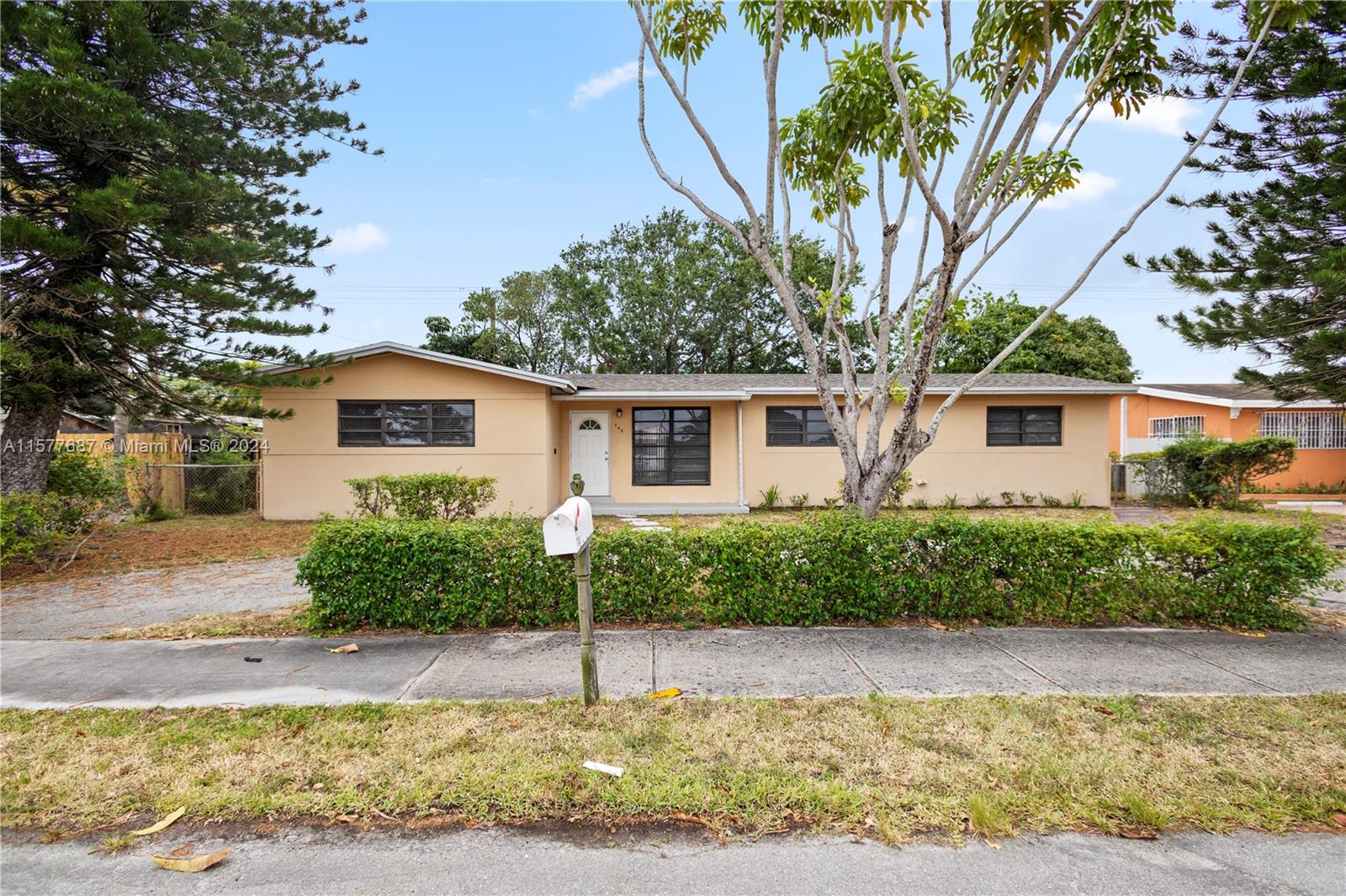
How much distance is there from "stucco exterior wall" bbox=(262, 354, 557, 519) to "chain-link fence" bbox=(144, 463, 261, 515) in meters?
1.37

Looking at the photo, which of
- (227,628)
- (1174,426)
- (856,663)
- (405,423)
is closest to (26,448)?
(405,423)

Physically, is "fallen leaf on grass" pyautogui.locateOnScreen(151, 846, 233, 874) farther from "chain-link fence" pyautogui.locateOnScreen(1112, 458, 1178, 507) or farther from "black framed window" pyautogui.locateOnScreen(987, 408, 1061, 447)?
"chain-link fence" pyautogui.locateOnScreen(1112, 458, 1178, 507)

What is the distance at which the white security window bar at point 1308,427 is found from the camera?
708 inches

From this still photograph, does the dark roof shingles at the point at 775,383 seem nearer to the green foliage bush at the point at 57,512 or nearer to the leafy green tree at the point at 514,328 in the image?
the green foliage bush at the point at 57,512

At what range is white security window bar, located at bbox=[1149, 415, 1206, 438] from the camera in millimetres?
19047

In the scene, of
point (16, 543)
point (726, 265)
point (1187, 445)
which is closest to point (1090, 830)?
point (16, 543)

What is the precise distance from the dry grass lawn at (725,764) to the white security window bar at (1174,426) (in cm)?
1967

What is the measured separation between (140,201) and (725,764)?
1112cm

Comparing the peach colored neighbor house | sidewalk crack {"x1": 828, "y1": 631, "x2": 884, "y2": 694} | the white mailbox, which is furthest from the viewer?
the peach colored neighbor house

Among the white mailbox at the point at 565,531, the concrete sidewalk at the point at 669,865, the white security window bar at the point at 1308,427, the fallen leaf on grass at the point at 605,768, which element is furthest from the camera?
the white security window bar at the point at 1308,427

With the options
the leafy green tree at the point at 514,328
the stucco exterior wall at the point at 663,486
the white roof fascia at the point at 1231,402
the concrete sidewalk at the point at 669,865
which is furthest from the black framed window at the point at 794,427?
the leafy green tree at the point at 514,328

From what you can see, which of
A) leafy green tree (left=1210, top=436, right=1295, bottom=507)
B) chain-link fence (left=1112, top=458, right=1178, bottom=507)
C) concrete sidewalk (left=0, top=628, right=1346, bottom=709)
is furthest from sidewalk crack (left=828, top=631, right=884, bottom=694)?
chain-link fence (left=1112, top=458, right=1178, bottom=507)

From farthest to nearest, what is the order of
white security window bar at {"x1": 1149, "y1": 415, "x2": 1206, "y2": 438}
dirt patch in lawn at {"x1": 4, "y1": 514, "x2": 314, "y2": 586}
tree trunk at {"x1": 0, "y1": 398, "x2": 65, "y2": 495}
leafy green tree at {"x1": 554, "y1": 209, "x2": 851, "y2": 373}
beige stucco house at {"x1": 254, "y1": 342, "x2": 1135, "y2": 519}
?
leafy green tree at {"x1": 554, "y1": 209, "x2": 851, "y2": 373} < white security window bar at {"x1": 1149, "y1": 415, "x2": 1206, "y2": 438} < beige stucco house at {"x1": 254, "y1": 342, "x2": 1135, "y2": 519} < tree trunk at {"x1": 0, "y1": 398, "x2": 65, "y2": 495} < dirt patch in lawn at {"x1": 4, "y1": 514, "x2": 314, "y2": 586}

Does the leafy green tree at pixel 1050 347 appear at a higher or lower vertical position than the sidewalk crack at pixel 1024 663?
higher
